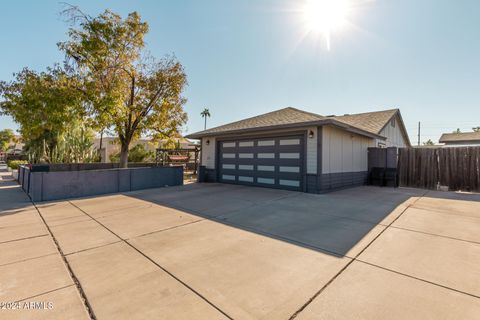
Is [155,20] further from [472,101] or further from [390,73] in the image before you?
[472,101]

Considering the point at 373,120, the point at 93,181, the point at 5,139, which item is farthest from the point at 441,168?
the point at 5,139

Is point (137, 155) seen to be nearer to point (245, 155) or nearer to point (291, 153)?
point (245, 155)

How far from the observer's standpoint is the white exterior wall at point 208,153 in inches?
469

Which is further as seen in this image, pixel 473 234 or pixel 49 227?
pixel 49 227

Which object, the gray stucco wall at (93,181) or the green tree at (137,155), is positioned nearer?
the gray stucco wall at (93,181)

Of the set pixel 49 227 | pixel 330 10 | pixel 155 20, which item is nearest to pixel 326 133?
pixel 330 10

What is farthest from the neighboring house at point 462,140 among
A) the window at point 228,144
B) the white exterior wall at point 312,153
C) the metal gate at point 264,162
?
the window at point 228,144

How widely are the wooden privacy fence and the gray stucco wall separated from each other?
37.4 feet

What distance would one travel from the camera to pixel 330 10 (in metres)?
8.27

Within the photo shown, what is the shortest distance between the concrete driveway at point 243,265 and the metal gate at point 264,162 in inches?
141

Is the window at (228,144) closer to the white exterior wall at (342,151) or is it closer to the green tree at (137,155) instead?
the white exterior wall at (342,151)

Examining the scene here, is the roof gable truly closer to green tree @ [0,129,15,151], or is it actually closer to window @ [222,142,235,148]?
window @ [222,142,235,148]

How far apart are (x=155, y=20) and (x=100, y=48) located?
114 inches

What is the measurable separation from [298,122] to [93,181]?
800 cm
